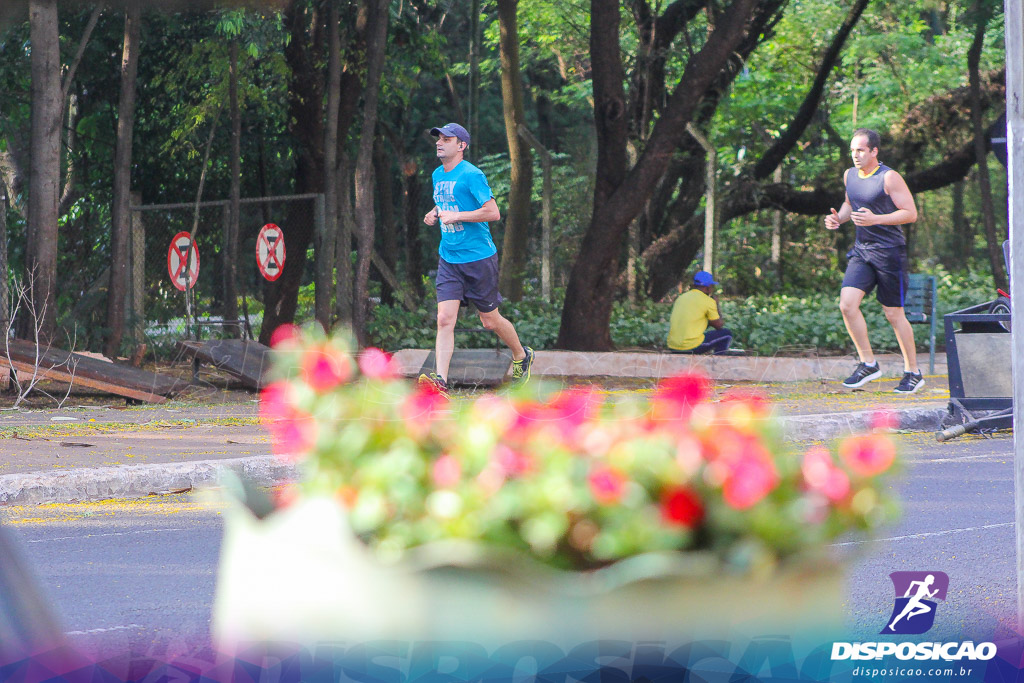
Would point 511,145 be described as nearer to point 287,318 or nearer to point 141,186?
Result: point 287,318

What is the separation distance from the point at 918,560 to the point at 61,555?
3708mm

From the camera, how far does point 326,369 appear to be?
2211mm

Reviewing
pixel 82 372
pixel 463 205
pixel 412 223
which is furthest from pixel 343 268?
pixel 463 205

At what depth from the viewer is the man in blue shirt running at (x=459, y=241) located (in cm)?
881

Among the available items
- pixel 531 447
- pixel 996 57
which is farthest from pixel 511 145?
pixel 531 447

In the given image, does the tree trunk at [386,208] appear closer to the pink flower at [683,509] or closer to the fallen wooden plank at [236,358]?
the fallen wooden plank at [236,358]

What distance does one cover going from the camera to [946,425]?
9250mm

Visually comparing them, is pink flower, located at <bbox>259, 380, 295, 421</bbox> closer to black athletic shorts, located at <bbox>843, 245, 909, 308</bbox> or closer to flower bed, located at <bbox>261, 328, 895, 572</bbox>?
flower bed, located at <bbox>261, 328, 895, 572</bbox>

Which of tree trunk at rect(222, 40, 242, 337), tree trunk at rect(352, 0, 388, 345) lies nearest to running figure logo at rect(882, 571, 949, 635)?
tree trunk at rect(352, 0, 388, 345)

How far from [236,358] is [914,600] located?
10.2 meters

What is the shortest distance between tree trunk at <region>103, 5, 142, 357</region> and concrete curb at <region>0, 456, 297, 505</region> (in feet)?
24.4

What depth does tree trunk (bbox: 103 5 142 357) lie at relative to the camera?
14141 millimetres

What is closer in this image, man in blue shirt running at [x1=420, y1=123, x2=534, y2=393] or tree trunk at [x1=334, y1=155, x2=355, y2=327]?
man in blue shirt running at [x1=420, y1=123, x2=534, y2=393]

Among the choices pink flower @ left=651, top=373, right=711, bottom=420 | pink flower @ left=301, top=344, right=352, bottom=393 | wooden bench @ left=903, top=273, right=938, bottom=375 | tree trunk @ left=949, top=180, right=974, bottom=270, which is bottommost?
pink flower @ left=651, top=373, right=711, bottom=420
